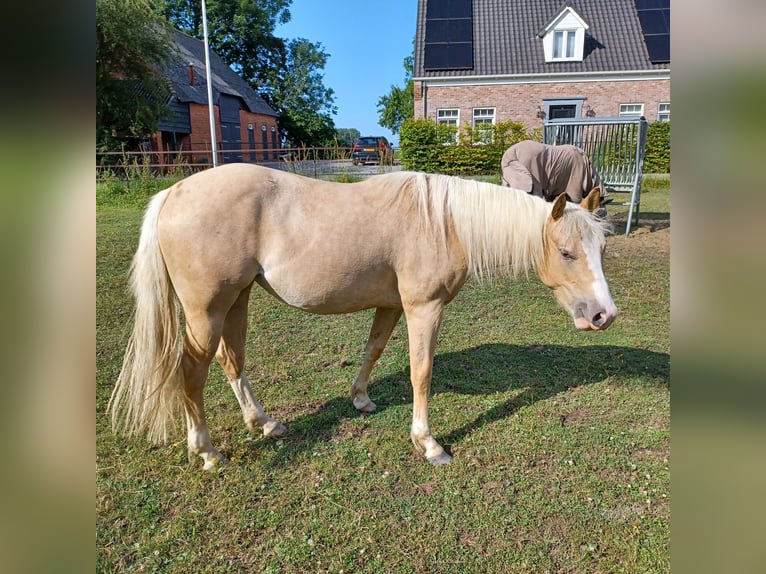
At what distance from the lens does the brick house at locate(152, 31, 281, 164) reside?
85.1 ft

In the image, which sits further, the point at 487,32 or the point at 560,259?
the point at 487,32

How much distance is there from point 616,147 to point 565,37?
14.9 m

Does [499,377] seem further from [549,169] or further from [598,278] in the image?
[549,169]

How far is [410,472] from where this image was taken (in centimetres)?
303

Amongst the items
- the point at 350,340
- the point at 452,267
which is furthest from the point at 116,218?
the point at 452,267

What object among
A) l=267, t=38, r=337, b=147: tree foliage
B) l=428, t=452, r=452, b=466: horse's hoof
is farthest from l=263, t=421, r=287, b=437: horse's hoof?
l=267, t=38, r=337, b=147: tree foliage

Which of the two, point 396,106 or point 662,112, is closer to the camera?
point 662,112

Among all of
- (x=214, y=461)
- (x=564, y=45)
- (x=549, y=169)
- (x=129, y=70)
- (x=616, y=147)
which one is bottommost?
(x=214, y=461)

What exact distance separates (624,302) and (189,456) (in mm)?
5361

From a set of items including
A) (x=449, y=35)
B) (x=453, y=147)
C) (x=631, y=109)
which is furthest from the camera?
(x=449, y=35)

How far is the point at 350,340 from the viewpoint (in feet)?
16.9

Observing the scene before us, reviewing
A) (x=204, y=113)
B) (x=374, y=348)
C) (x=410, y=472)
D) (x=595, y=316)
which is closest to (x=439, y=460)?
(x=410, y=472)

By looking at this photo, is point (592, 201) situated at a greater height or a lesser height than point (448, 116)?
lesser
